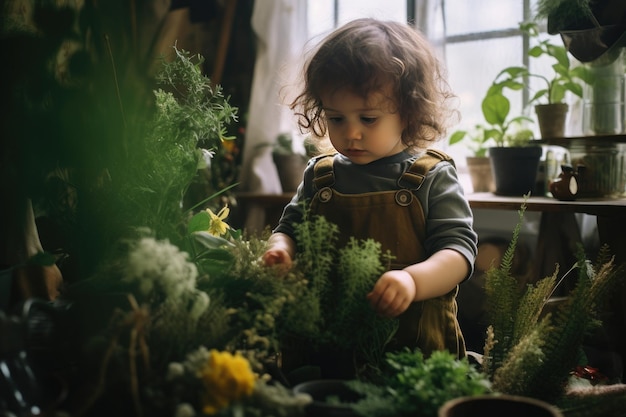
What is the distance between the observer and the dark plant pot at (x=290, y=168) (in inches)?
109

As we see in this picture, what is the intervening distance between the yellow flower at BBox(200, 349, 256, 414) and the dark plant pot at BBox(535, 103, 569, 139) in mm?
1603

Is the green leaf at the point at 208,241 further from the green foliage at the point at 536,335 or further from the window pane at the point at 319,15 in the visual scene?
the window pane at the point at 319,15

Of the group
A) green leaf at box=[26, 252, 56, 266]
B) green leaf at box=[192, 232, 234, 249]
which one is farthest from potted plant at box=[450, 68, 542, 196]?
green leaf at box=[26, 252, 56, 266]

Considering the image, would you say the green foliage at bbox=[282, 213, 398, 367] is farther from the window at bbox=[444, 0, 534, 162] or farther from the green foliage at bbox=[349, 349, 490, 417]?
the window at bbox=[444, 0, 534, 162]

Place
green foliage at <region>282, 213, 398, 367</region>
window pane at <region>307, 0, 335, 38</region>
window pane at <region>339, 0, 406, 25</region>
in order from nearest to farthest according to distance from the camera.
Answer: green foliage at <region>282, 213, 398, 367</region> < window pane at <region>339, 0, 406, 25</region> < window pane at <region>307, 0, 335, 38</region>

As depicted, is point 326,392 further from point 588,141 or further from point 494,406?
point 588,141

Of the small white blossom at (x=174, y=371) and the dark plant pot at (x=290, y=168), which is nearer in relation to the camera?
the small white blossom at (x=174, y=371)

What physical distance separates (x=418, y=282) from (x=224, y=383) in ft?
1.21

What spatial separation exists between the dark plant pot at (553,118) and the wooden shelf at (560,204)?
23 cm

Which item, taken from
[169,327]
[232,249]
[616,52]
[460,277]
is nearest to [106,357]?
[169,327]

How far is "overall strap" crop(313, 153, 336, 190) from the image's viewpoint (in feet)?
4.05

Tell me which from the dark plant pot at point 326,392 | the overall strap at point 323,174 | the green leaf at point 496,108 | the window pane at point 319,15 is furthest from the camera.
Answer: the window pane at point 319,15

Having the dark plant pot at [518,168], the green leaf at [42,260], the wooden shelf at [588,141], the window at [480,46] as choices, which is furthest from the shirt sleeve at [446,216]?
the window at [480,46]

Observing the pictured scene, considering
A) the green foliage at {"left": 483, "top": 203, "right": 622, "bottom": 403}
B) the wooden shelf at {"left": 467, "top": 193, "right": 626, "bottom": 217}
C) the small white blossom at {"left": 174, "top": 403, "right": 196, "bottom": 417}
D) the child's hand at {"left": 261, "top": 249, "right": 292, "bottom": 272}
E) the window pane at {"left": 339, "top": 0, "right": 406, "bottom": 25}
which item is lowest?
the green foliage at {"left": 483, "top": 203, "right": 622, "bottom": 403}
